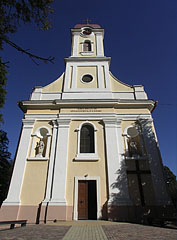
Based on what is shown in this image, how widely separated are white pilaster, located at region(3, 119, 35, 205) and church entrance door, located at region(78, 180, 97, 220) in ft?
12.1

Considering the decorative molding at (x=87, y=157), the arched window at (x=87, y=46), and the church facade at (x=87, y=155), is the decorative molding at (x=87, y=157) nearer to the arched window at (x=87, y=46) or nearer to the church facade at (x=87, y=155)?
the church facade at (x=87, y=155)

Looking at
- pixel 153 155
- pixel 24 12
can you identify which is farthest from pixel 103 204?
pixel 24 12

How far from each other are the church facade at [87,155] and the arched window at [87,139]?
0.07 metres

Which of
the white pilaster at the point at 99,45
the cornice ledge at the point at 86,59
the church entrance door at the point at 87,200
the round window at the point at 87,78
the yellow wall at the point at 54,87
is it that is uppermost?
the white pilaster at the point at 99,45

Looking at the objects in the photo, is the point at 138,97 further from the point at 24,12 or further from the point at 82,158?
the point at 24,12

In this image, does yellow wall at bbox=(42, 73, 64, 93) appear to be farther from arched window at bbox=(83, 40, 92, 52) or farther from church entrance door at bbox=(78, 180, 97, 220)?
church entrance door at bbox=(78, 180, 97, 220)

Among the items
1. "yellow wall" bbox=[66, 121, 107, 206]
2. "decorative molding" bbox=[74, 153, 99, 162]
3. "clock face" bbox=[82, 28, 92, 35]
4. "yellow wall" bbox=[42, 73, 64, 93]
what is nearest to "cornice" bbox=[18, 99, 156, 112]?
"yellow wall" bbox=[42, 73, 64, 93]

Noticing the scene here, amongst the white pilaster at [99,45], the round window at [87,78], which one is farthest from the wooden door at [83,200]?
the white pilaster at [99,45]

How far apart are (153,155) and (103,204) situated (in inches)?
180

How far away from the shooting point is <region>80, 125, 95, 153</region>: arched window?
10703 mm

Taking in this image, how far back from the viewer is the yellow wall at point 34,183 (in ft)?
29.2

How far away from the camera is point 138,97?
12.6m

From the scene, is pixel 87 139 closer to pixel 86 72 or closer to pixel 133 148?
pixel 133 148

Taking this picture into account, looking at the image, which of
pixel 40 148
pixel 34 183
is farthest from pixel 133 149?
pixel 34 183
